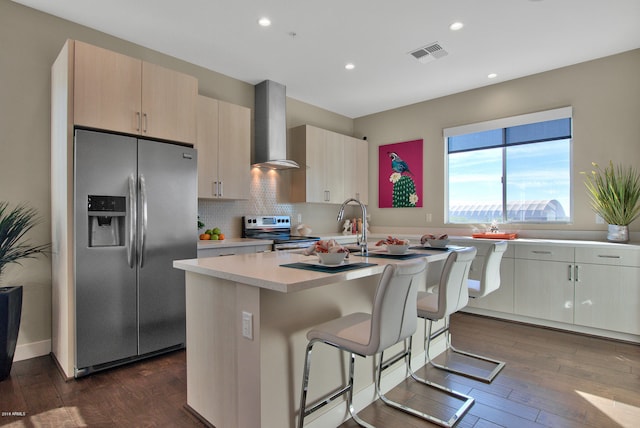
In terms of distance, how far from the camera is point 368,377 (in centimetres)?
227

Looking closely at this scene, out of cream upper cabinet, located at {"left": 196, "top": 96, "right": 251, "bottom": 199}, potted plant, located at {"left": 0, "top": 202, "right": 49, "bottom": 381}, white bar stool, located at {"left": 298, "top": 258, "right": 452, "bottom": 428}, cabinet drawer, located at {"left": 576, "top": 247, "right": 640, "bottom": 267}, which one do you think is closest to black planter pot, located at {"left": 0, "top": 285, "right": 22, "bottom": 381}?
potted plant, located at {"left": 0, "top": 202, "right": 49, "bottom": 381}

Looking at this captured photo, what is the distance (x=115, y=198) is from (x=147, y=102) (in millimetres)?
870

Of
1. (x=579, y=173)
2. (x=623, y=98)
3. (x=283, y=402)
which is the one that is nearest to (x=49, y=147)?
(x=283, y=402)

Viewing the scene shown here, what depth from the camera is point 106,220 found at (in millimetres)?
2719

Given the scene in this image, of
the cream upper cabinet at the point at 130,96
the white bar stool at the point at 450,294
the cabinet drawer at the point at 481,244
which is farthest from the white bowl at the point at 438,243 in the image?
the cream upper cabinet at the point at 130,96

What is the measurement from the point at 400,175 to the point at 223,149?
9.40 ft

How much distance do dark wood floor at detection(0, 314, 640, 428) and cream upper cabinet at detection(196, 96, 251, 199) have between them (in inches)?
68.5

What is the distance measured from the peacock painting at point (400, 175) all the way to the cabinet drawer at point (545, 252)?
1675 millimetres

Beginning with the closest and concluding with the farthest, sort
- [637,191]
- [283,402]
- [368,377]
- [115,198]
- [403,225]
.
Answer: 1. [283,402]
2. [368,377]
3. [115,198]
4. [637,191]
5. [403,225]

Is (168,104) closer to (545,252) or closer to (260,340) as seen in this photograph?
(260,340)

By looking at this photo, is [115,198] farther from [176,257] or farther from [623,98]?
[623,98]

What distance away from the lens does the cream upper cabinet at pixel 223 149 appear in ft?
12.3

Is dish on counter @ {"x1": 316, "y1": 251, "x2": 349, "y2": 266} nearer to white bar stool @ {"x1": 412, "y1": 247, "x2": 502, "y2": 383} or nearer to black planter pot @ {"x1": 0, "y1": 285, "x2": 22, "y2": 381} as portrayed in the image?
white bar stool @ {"x1": 412, "y1": 247, "x2": 502, "y2": 383}

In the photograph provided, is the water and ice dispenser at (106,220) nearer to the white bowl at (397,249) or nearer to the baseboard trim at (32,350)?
the baseboard trim at (32,350)
